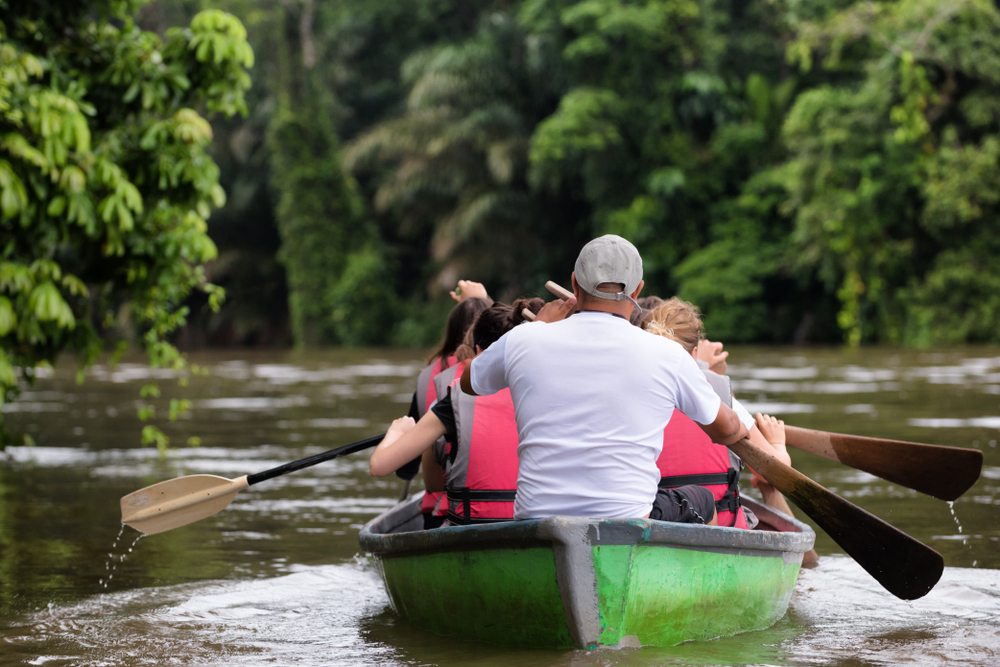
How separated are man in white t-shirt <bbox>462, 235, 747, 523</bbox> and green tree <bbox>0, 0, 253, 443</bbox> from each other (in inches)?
136

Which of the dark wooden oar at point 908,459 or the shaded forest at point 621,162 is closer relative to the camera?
the dark wooden oar at point 908,459

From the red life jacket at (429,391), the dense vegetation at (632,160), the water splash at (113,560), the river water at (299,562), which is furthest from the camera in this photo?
the dense vegetation at (632,160)

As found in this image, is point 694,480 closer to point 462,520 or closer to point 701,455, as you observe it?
point 701,455

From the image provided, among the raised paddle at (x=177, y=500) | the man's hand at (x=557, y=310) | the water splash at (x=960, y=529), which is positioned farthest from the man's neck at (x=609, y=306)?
the water splash at (x=960, y=529)

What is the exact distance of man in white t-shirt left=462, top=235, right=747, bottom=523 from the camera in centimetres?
370

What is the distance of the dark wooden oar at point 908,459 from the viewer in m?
4.79

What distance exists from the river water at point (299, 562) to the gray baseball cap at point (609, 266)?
3.97 feet

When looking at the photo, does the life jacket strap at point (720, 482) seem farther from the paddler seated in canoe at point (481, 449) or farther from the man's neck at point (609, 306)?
the man's neck at point (609, 306)

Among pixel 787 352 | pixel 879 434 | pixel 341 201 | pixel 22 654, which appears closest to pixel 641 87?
pixel 787 352

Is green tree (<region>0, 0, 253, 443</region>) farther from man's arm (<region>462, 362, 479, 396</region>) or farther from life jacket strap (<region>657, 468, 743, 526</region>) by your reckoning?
life jacket strap (<region>657, 468, 743, 526</region>)

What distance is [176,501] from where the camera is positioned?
5301mm

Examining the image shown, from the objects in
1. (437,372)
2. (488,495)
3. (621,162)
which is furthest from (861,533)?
(621,162)

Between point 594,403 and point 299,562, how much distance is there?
2764 mm

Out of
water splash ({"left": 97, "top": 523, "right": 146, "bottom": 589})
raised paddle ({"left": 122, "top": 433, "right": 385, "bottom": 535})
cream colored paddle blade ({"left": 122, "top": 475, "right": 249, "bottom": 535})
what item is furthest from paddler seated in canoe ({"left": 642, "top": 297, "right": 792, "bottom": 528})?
water splash ({"left": 97, "top": 523, "right": 146, "bottom": 589})
